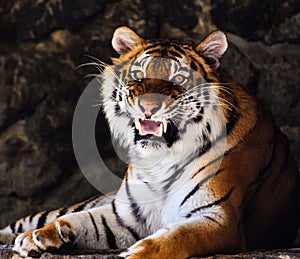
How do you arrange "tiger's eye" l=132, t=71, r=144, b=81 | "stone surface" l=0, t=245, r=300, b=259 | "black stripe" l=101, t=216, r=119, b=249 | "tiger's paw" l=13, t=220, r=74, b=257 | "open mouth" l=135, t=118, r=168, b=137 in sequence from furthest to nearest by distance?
"black stripe" l=101, t=216, r=119, b=249 < "tiger's eye" l=132, t=71, r=144, b=81 < "open mouth" l=135, t=118, r=168, b=137 < "tiger's paw" l=13, t=220, r=74, b=257 < "stone surface" l=0, t=245, r=300, b=259

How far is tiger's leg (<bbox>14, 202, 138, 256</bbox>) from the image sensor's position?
2.59 m

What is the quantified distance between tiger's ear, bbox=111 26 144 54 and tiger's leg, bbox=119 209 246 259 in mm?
758

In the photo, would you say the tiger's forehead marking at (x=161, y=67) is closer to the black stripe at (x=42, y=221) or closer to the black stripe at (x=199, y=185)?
the black stripe at (x=199, y=185)

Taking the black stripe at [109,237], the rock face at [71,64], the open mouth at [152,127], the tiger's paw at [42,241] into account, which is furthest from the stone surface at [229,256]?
the rock face at [71,64]

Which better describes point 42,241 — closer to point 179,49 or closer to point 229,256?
point 229,256

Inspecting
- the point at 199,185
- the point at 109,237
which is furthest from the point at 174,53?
the point at 109,237

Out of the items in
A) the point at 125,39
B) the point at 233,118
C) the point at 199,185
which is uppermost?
the point at 125,39

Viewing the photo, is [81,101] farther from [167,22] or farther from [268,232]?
[268,232]

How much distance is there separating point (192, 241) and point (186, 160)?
418mm

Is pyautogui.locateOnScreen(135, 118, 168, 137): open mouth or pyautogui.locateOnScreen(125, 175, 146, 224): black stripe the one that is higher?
pyautogui.locateOnScreen(135, 118, 168, 137): open mouth

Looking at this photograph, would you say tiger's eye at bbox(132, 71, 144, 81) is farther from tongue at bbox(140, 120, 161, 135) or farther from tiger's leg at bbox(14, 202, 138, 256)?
tiger's leg at bbox(14, 202, 138, 256)

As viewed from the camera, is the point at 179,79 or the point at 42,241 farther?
the point at 179,79

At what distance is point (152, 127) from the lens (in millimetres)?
2701

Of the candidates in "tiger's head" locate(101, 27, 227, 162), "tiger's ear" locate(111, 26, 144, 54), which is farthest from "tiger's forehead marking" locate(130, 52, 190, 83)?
"tiger's ear" locate(111, 26, 144, 54)
